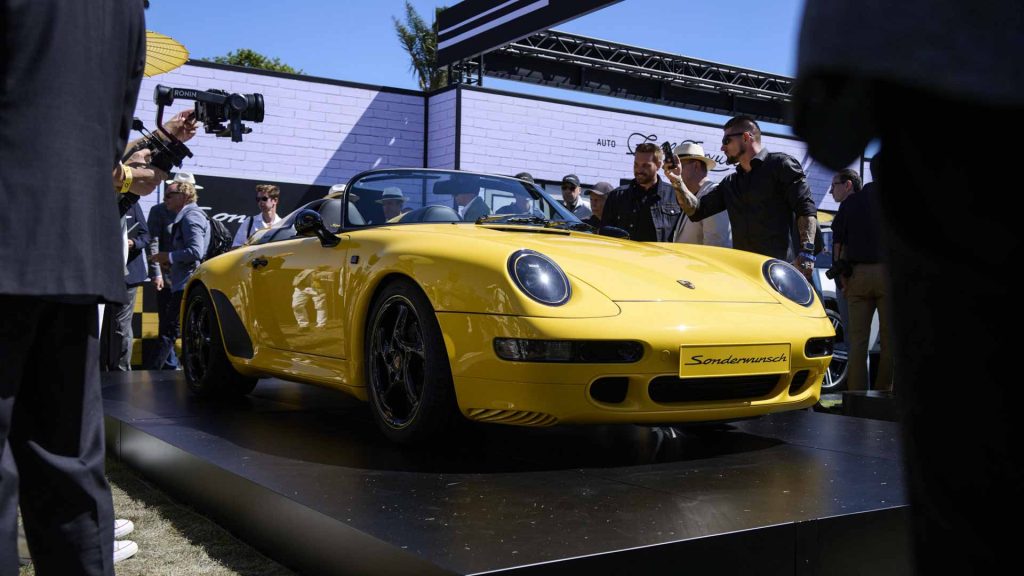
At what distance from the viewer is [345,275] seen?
160 inches

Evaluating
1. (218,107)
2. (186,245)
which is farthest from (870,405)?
(186,245)

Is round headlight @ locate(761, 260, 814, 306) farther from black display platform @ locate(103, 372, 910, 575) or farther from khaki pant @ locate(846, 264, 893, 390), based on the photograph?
khaki pant @ locate(846, 264, 893, 390)

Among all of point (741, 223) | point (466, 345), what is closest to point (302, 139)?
point (741, 223)

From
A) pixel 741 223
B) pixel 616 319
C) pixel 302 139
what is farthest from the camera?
pixel 302 139

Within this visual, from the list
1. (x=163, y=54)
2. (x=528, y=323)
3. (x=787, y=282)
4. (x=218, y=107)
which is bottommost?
(x=528, y=323)

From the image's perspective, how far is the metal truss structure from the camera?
22.0 metres

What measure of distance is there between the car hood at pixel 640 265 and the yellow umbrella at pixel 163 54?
350 centimetres

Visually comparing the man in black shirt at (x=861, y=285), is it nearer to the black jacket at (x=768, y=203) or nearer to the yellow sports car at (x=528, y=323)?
the black jacket at (x=768, y=203)

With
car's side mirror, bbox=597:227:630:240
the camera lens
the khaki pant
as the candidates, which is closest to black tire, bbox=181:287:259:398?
the camera lens

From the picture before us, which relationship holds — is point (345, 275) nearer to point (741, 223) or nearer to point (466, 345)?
point (466, 345)

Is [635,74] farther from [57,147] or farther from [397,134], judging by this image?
[57,147]

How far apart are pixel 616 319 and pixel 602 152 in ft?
36.9

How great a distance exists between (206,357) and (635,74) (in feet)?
66.7

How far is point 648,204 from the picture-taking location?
6.68 meters
